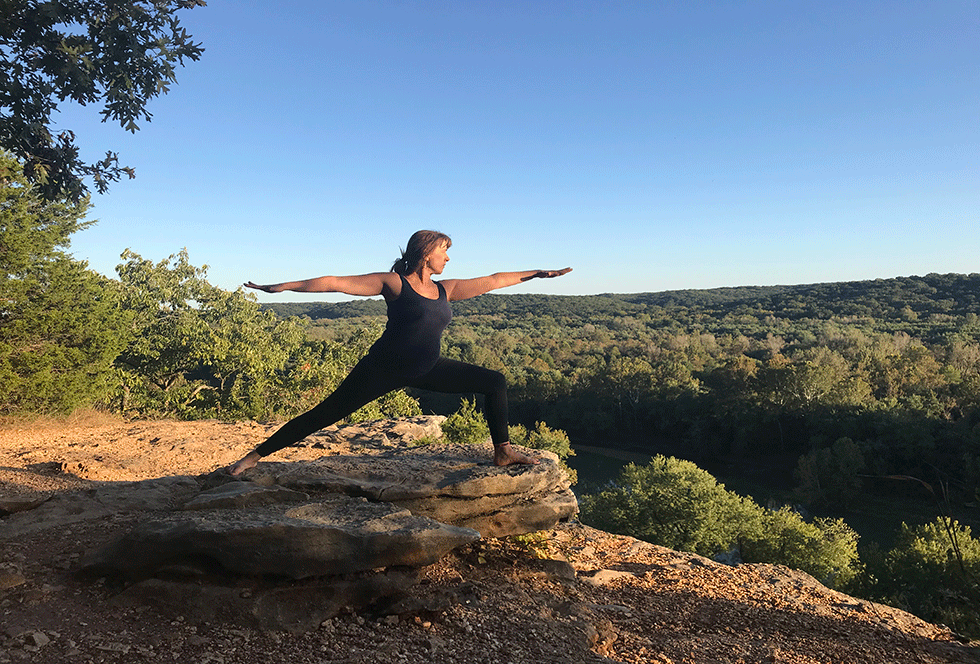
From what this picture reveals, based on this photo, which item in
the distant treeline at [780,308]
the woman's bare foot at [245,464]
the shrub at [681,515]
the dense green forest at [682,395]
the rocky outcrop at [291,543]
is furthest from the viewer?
the distant treeline at [780,308]

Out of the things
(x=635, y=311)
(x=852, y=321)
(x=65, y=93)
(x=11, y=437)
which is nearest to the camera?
(x=65, y=93)

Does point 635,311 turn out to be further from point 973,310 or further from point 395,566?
point 395,566

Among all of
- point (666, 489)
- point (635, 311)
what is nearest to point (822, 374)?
point (666, 489)

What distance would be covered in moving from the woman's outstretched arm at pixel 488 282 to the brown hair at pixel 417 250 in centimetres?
31

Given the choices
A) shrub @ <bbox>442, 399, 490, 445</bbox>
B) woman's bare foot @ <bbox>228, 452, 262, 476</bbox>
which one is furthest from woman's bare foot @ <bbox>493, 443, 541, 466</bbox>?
shrub @ <bbox>442, 399, 490, 445</bbox>

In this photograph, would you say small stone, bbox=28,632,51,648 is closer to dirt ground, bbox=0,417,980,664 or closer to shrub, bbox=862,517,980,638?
dirt ground, bbox=0,417,980,664

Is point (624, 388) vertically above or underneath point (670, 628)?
underneath

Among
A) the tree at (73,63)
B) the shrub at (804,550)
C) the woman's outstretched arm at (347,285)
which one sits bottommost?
the shrub at (804,550)

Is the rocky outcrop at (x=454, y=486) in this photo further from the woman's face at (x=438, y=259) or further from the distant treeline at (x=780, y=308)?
the distant treeline at (x=780, y=308)

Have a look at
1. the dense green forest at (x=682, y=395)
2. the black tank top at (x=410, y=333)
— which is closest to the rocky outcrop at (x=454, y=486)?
the black tank top at (x=410, y=333)

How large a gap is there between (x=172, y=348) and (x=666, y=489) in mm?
18089

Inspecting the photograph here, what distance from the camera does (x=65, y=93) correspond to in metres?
7.04

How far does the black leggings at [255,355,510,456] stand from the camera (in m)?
4.54

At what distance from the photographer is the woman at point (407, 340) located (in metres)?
4.45
